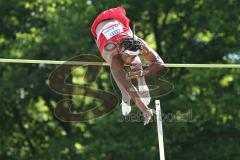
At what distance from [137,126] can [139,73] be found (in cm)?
776

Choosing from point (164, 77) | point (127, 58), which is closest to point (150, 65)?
point (127, 58)

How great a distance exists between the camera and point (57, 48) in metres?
15.9

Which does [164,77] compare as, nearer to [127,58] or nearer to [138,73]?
[138,73]

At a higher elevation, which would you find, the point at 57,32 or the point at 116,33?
the point at 57,32

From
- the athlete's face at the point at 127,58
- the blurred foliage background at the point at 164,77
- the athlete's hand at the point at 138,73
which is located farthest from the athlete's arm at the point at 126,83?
the blurred foliage background at the point at 164,77

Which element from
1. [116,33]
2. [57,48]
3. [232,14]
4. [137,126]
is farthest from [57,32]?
[116,33]

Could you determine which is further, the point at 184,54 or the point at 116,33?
the point at 184,54

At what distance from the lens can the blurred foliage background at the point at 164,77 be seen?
50.6 feet

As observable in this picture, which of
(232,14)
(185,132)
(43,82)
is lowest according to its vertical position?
(185,132)

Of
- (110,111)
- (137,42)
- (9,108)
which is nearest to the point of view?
(137,42)

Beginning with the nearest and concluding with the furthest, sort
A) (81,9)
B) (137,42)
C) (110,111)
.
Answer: (137,42) → (110,111) → (81,9)

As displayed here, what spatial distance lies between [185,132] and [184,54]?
191cm

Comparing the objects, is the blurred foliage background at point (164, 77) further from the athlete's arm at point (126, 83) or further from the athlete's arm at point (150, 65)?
the athlete's arm at point (126, 83)

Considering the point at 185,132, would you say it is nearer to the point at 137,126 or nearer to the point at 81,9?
the point at 137,126
